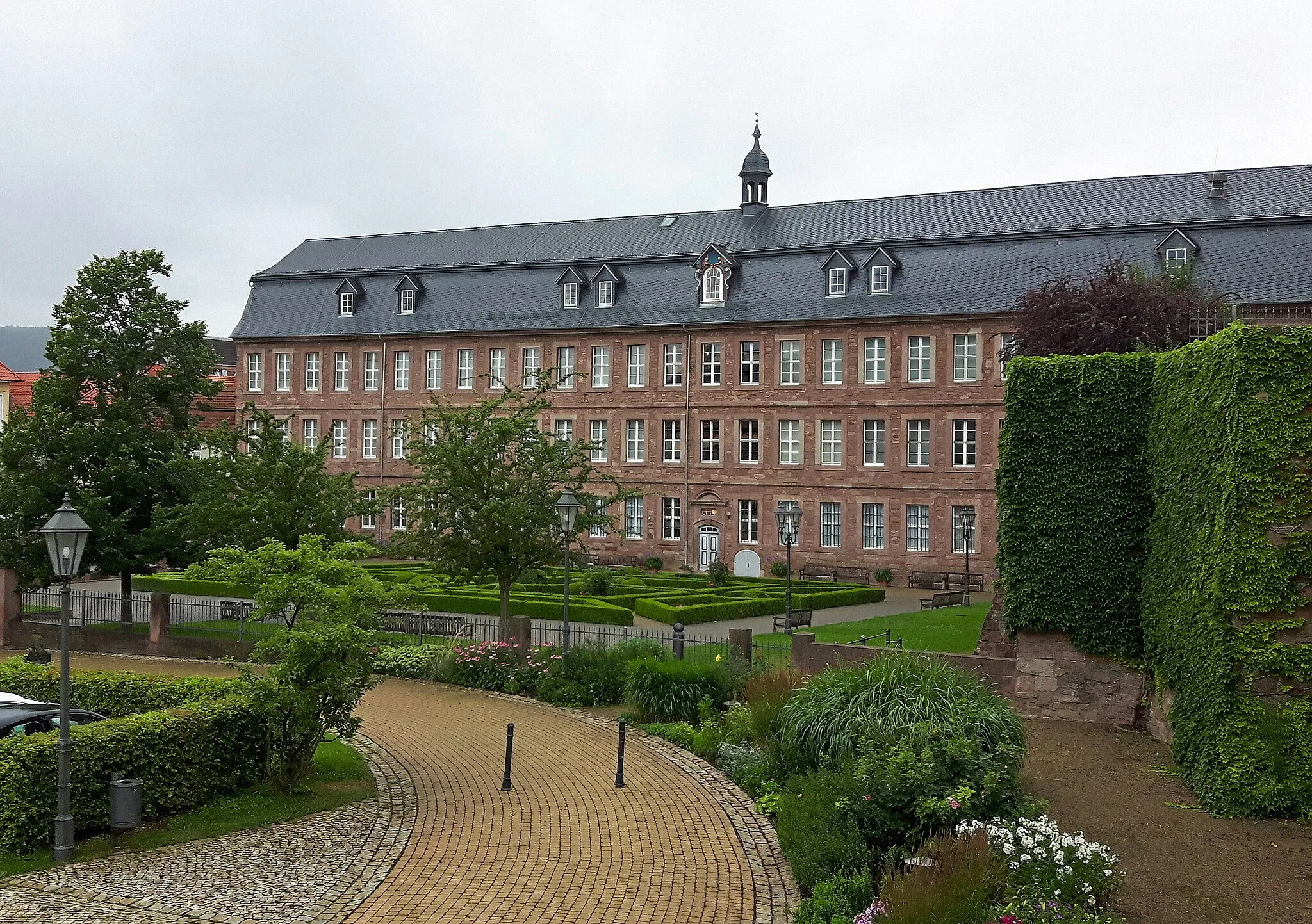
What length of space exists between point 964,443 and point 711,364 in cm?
978

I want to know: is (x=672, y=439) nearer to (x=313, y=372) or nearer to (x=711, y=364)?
(x=711, y=364)

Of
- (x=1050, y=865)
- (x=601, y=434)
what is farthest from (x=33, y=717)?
(x=601, y=434)

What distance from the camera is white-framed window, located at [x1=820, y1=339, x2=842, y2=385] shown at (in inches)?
1636

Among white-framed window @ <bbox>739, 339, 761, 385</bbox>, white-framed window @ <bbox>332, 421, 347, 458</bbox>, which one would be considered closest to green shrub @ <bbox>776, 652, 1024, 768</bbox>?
white-framed window @ <bbox>739, 339, 761, 385</bbox>

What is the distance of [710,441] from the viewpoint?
43.7m

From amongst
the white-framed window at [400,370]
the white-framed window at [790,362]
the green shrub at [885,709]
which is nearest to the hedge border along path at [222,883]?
the green shrub at [885,709]

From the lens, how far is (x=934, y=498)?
1570 inches

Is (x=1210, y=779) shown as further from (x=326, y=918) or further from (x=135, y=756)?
(x=135, y=756)

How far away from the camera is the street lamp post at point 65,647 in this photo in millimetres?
11188

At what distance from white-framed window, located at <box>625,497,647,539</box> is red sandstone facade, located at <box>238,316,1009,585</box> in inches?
3.2

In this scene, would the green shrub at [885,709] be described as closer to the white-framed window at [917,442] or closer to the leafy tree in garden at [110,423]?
the leafy tree in garden at [110,423]

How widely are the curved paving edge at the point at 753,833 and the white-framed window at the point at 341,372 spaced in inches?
1409

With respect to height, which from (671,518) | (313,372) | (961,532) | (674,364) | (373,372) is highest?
(313,372)

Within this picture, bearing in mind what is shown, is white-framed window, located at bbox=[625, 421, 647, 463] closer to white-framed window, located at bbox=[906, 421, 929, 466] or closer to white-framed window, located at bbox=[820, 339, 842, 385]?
white-framed window, located at bbox=[820, 339, 842, 385]
